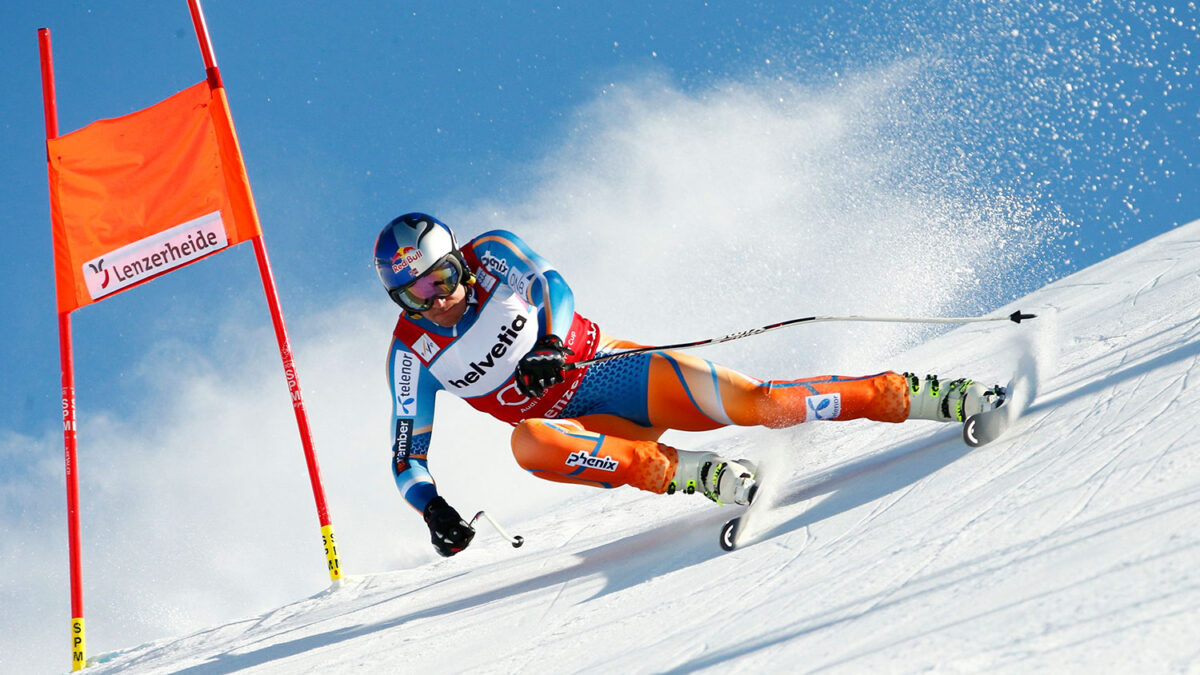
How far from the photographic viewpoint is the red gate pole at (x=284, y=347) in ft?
17.9

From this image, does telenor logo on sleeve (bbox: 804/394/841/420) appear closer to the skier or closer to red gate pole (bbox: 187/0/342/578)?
the skier

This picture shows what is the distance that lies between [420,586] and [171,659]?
1104mm

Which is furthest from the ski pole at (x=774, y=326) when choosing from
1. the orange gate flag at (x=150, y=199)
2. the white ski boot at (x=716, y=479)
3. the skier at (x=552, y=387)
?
the orange gate flag at (x=150, y=199)

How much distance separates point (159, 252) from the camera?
623cm

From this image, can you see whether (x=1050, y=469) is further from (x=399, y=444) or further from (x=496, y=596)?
(x=399, y=444)

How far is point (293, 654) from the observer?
3686mm

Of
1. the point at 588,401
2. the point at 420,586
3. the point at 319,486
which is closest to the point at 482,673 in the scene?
the point at 588,401

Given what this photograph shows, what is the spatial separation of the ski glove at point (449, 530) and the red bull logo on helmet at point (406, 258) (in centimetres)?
93

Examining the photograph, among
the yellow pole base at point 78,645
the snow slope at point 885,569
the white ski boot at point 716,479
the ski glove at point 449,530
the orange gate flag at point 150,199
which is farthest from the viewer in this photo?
the orange gate flag at point 150,199

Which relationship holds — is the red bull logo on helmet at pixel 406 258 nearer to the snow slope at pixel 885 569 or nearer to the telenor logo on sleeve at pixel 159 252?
the snow slope at pixel 885 569

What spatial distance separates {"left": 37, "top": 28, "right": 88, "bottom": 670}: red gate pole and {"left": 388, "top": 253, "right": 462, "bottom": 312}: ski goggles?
284 cm

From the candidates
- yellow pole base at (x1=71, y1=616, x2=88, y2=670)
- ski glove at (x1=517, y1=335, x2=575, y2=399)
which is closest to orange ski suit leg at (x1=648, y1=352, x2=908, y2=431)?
ski glove at (x1=517, y1=335, x2=575, y2=399)

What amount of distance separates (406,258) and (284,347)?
233 centimetres

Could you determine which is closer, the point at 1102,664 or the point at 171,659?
the point at 1102,664
